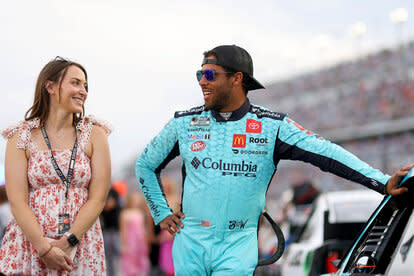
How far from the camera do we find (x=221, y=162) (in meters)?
3.85

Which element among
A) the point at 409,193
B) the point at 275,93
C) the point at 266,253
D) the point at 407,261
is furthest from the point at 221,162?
the point at 275,93

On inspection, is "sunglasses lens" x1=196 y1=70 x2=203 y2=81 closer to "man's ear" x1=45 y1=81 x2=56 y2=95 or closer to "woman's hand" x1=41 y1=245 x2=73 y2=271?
"man's ear" x1=45 y1=81 x2=56 y2=95

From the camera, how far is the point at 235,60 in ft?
13.3

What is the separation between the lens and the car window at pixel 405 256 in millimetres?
2658

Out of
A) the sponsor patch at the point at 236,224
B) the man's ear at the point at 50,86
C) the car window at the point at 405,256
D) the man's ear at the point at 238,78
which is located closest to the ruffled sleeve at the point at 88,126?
the man's ear at the point at 50,86

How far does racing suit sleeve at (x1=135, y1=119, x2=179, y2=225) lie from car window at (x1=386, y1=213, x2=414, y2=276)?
63.6 inches

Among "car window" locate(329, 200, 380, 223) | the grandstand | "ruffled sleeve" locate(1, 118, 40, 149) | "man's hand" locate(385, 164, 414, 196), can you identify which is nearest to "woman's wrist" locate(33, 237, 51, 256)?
"ruffled sleeve" locate(1, 118, 40, 149)

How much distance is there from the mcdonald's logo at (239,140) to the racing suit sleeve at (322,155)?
210 mm

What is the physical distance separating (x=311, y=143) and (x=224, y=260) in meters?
0.85

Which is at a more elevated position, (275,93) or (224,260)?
(224,260)

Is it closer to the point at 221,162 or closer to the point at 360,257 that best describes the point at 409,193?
the point at 360,257

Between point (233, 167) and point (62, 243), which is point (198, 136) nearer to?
point (233, 167)

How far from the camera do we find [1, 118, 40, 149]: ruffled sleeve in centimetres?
408

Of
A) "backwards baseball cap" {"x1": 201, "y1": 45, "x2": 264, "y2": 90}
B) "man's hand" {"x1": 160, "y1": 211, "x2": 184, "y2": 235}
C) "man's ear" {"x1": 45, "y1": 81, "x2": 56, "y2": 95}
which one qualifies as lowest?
"man's hand" {"x1": 160, "y1": 211, "x2": 184, "y2": 235}
